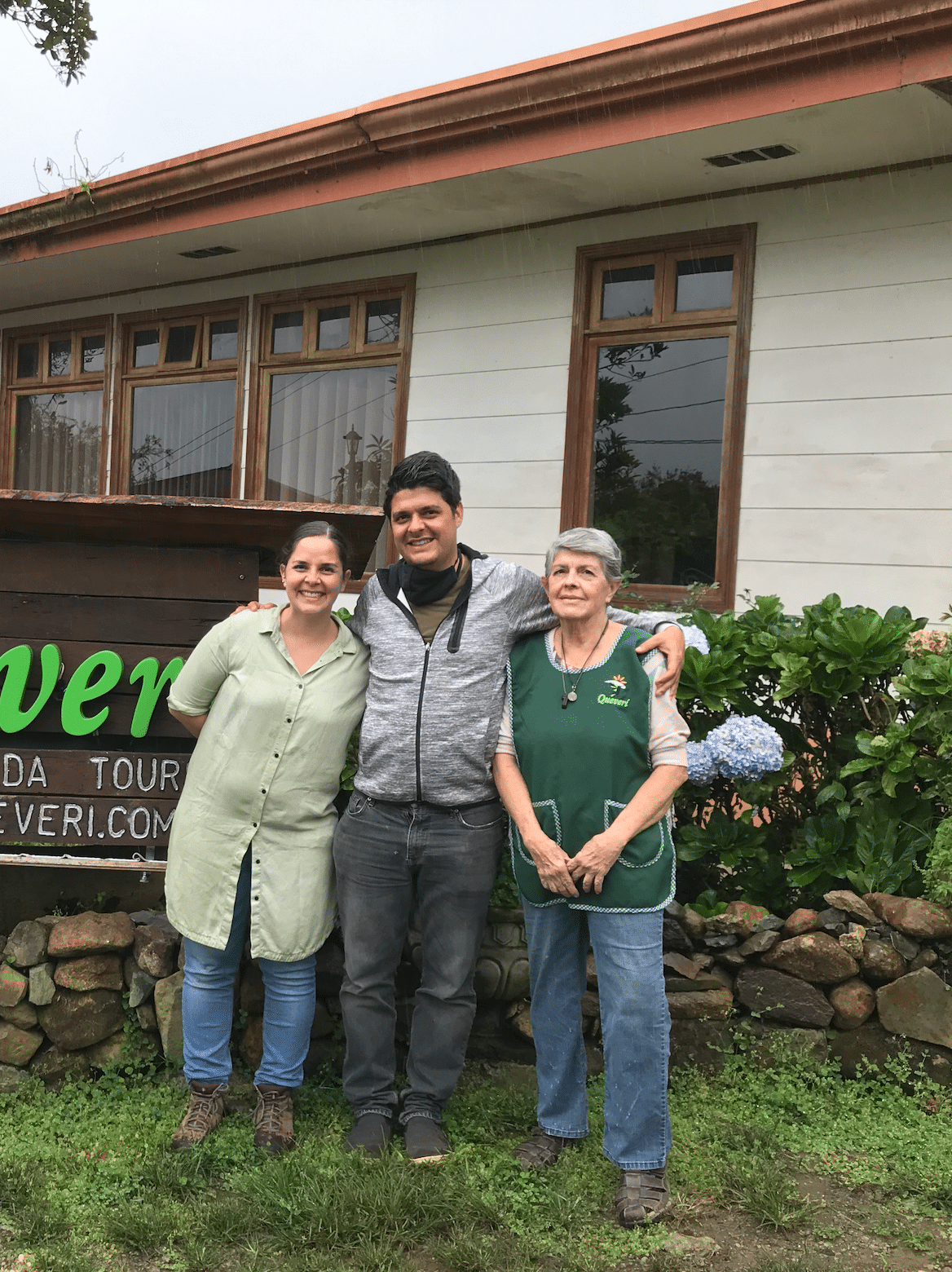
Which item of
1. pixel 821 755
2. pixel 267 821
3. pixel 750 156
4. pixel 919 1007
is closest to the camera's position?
pixel 267 821

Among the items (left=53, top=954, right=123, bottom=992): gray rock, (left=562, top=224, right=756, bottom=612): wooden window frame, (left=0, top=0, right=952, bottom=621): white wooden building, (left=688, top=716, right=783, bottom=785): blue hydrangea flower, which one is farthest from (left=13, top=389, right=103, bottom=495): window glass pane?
(left=688, top=716, right=783, bottom=785): blue hydrangea flower

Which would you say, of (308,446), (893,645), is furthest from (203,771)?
(308,446)

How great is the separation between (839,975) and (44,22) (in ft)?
25.9

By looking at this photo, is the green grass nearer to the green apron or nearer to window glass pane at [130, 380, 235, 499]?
the green apron

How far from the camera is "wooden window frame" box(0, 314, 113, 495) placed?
356 inches

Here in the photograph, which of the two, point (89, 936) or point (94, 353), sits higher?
point (94, 353)

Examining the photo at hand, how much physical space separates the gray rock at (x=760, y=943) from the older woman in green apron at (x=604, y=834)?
847mm

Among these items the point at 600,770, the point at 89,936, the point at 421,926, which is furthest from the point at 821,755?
the point at 89,936

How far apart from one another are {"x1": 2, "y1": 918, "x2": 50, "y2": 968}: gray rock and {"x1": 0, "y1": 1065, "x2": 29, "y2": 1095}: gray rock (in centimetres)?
32

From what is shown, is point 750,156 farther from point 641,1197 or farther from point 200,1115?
point 200,1115

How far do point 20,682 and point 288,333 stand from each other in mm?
4797

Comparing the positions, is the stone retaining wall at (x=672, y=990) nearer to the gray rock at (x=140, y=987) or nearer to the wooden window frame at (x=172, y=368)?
the gray rock at (x=140, y=987)

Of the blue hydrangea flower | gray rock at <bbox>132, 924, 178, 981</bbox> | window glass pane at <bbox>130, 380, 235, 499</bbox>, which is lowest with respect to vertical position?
gray rock at <bbox>132, 924, 178, 981</bbox>

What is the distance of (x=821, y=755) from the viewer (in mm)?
4070
